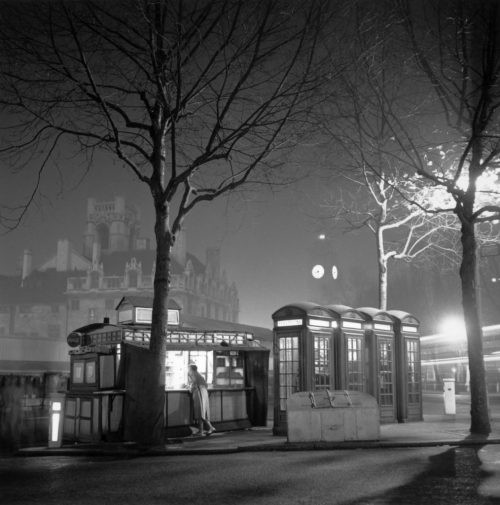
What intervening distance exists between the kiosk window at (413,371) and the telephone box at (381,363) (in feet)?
2.35

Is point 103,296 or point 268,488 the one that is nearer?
point 268,488

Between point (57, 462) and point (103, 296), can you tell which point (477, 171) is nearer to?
point (57, 462)

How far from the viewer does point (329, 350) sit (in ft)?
57.2

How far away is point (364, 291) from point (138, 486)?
64.4 m

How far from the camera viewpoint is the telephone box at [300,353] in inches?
656

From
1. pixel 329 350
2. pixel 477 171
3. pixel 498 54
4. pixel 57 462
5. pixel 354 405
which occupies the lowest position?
pixel 57 462

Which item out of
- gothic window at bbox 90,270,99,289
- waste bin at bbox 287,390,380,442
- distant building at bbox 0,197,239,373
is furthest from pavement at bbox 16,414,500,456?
gothic window at bbox 90,270,99,289

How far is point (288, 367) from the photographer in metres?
17.0

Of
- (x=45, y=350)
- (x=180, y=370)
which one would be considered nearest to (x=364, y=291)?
(x=45, y=350)

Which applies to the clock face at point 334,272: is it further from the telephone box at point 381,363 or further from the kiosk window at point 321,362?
the kiosk window at point 321,362

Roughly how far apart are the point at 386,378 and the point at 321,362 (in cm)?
317

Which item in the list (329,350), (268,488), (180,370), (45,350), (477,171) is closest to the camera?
(268,488)

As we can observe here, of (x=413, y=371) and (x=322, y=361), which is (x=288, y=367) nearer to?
(x=322, y=361)

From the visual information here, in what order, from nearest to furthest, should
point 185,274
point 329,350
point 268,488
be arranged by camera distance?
point 268,488 < point 329,350 < point 185,274
